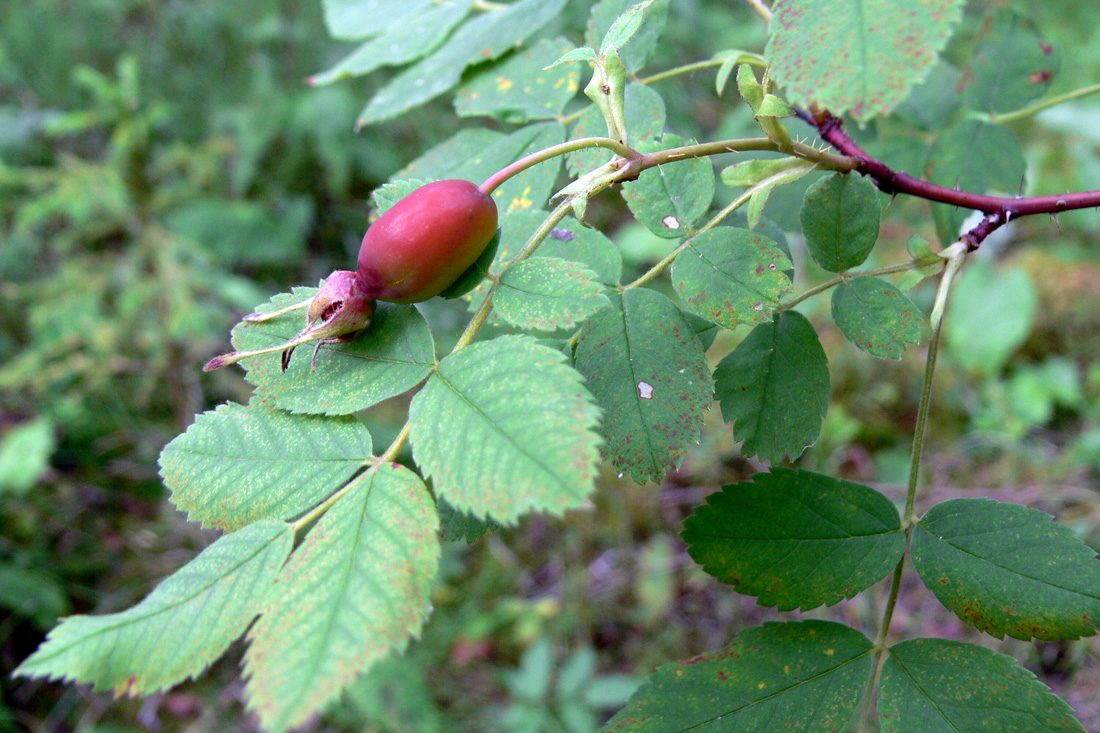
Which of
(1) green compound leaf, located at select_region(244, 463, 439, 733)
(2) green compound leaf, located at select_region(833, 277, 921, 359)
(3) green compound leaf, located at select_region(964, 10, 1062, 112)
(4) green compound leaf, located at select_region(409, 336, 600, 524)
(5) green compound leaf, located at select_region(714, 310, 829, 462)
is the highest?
(4) green compound leaf, located at select_region(409, 336, 600, 524)

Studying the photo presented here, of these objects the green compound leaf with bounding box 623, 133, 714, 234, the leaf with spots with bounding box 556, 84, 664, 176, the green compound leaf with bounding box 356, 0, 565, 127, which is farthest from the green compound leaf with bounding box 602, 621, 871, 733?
the green compound leaf with bounding box 356, 0, 565, 127

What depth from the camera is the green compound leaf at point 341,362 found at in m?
0.63

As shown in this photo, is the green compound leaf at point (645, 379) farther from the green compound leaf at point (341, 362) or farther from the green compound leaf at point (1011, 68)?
the green compound leaf at point (1011, 68)

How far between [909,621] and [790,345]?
166cm

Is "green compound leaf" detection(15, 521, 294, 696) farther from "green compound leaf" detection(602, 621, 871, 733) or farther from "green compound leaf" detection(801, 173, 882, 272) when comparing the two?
"green compound leaf" detection(801, 173, 882, 272)

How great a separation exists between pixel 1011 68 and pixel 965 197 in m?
0.52

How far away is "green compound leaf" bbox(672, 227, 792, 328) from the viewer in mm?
691

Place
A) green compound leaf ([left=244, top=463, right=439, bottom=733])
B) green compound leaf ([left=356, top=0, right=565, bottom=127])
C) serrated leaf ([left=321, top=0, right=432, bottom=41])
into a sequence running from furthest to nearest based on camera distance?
serrated leaf ([left=321, top=0, right=432, bottom=41]) < green compound leaf ([left=356, top=0, right=565, bottom=127]) < green compound leaf ([left=244, top=463, right=439, bottom=733])

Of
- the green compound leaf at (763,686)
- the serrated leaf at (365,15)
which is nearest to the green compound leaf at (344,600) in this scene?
the green compound leaf at (763,686)

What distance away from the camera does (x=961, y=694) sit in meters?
0.67

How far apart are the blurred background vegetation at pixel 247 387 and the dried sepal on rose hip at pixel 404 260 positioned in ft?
3.56

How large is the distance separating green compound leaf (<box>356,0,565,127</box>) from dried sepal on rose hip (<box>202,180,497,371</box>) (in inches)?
18.1

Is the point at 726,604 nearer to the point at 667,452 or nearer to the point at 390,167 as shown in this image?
the point at 667,452

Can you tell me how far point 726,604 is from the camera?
89.4 inches
